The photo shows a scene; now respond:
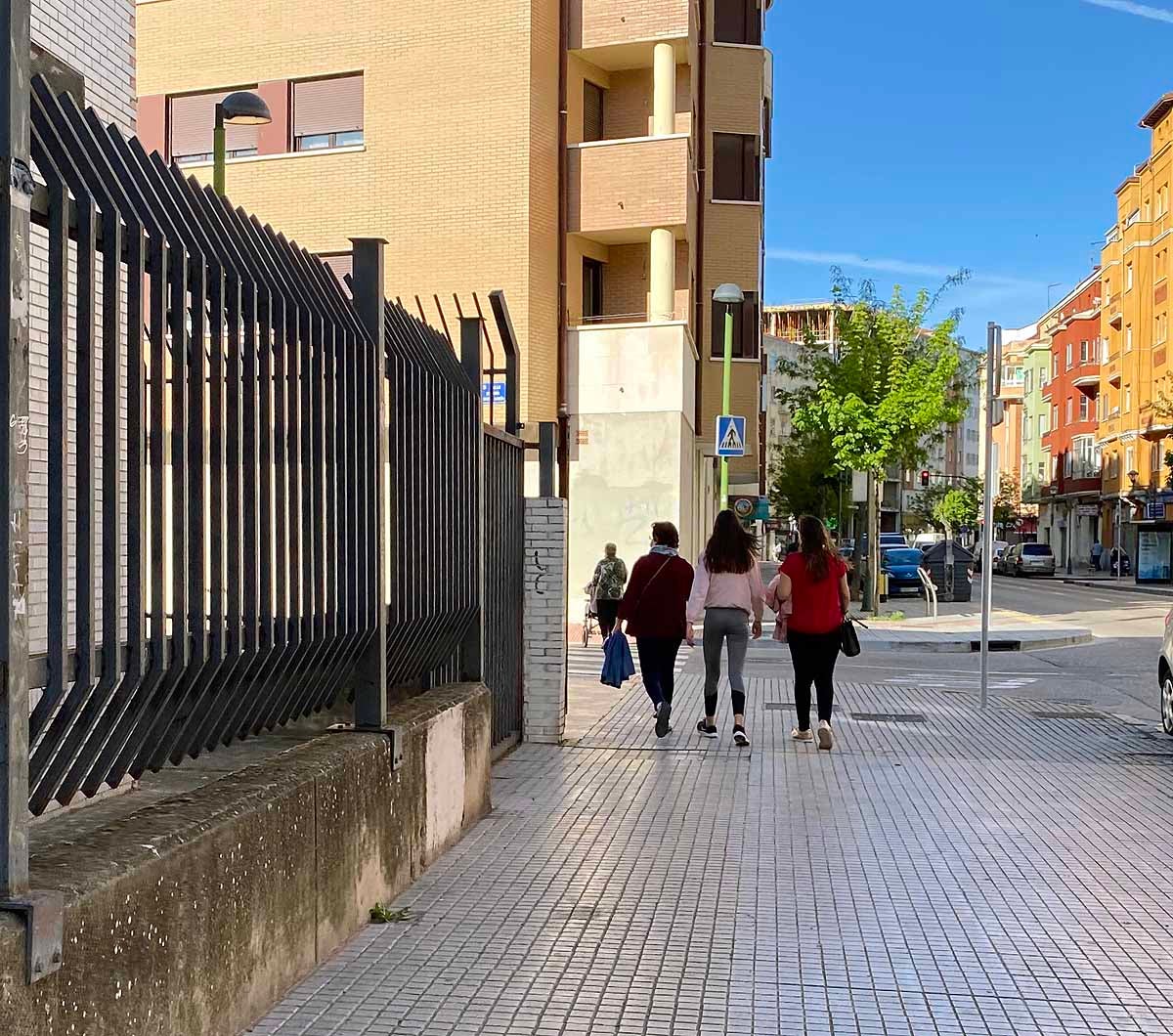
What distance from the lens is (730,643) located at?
10.8 m

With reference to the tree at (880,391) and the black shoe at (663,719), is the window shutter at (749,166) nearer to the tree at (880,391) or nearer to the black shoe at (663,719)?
the tree at (880,391)

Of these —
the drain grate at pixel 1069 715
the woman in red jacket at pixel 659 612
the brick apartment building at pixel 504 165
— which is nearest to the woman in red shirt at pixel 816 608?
the woman in red jacket at pixel 659 612

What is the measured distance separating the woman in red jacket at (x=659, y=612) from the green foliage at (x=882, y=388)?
19.8m

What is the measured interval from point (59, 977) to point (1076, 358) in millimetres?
85100

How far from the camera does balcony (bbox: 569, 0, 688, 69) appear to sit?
79.1 feet

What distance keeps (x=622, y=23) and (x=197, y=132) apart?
308 inches

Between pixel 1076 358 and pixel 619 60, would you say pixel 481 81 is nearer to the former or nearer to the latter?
pixel 619 60

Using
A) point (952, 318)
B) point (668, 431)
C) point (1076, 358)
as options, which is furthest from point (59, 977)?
point (1076, 358)

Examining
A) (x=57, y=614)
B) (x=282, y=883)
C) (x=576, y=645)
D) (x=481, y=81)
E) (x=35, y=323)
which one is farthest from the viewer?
(x=481, y=81)

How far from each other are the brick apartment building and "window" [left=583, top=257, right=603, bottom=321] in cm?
7

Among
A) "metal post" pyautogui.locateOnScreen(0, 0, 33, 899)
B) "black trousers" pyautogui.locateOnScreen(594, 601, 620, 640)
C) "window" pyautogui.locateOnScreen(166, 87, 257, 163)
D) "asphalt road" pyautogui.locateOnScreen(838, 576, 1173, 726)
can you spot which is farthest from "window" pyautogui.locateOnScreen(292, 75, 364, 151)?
"metal post" pyautogui.locateOnScreen(0, 0, 33, 899)

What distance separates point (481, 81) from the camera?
2291 cm

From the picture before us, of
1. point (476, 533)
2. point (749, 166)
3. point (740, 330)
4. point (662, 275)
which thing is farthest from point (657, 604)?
point (749, 166)

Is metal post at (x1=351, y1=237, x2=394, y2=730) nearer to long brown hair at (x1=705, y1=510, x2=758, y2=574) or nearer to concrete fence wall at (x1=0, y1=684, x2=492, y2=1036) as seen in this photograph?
concrete fence wall at (x1=0, y1=684, x2=492, y2=1036)
